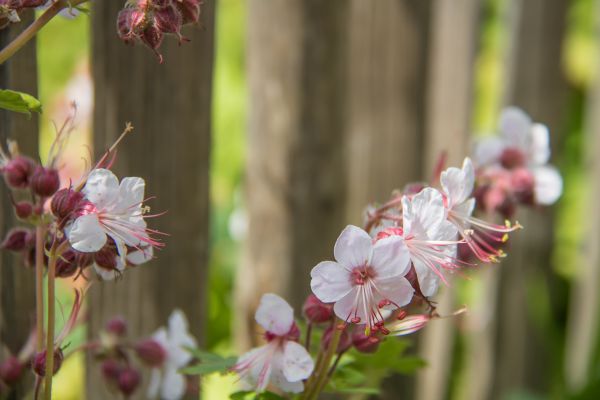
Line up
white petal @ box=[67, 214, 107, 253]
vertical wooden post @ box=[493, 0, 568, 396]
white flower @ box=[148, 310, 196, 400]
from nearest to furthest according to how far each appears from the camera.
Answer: white petal @ box=[67, 214, 107, 253] → white flower @ box=[148, 310, 196, 400] → vertical wooden post @ box=[493, 0, 568, 396]

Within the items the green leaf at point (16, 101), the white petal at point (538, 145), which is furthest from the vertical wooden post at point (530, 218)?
the green leaf at point (16, 101)

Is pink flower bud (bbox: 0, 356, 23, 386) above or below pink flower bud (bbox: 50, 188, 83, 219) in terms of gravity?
below

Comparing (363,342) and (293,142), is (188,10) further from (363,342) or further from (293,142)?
(293,142)

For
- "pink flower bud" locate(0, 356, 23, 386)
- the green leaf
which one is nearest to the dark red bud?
the green leaf

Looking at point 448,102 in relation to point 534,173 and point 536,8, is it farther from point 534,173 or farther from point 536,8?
point 534,173

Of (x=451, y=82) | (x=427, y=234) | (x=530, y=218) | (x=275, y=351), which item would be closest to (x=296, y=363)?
(x=275, y=351)

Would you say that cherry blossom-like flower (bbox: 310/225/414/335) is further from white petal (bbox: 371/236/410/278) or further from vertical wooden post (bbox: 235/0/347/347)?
vertical wooden post (bbox: 235/0/347/347)
